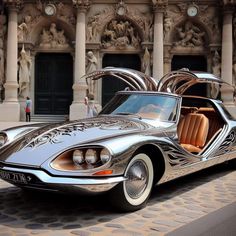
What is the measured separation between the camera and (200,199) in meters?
5.20

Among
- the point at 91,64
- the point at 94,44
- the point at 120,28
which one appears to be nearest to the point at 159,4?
the point at 120,28

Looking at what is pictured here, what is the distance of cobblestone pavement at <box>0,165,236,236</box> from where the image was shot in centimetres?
383

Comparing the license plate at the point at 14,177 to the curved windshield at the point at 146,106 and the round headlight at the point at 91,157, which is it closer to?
the round headlight at the point at 91,157

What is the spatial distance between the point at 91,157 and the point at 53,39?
19.7 meters

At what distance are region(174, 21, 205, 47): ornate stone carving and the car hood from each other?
1850cm

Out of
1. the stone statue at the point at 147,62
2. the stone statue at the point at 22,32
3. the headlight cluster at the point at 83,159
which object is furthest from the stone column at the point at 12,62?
the headlight cluster at the point at 83,159

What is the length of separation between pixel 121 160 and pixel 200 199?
1552 millimetres

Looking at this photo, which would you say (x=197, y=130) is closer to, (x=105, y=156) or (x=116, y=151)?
(x=116, y=151)

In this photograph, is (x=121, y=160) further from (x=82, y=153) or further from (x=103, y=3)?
(x=103, y=3)

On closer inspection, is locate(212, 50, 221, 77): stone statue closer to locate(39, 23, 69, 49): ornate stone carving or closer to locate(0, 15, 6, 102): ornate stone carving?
locate(39, 23, 69, 49): ornate stone carving

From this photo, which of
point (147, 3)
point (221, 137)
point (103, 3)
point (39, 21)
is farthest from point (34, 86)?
point (221, 137)

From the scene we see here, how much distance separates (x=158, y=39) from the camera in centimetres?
2175

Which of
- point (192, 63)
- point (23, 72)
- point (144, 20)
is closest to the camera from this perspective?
point (23, 72)

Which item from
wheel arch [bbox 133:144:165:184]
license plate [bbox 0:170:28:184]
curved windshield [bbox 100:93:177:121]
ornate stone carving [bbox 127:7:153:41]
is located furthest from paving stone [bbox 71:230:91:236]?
ornate stone carving [bbox 127:7:153:41]
